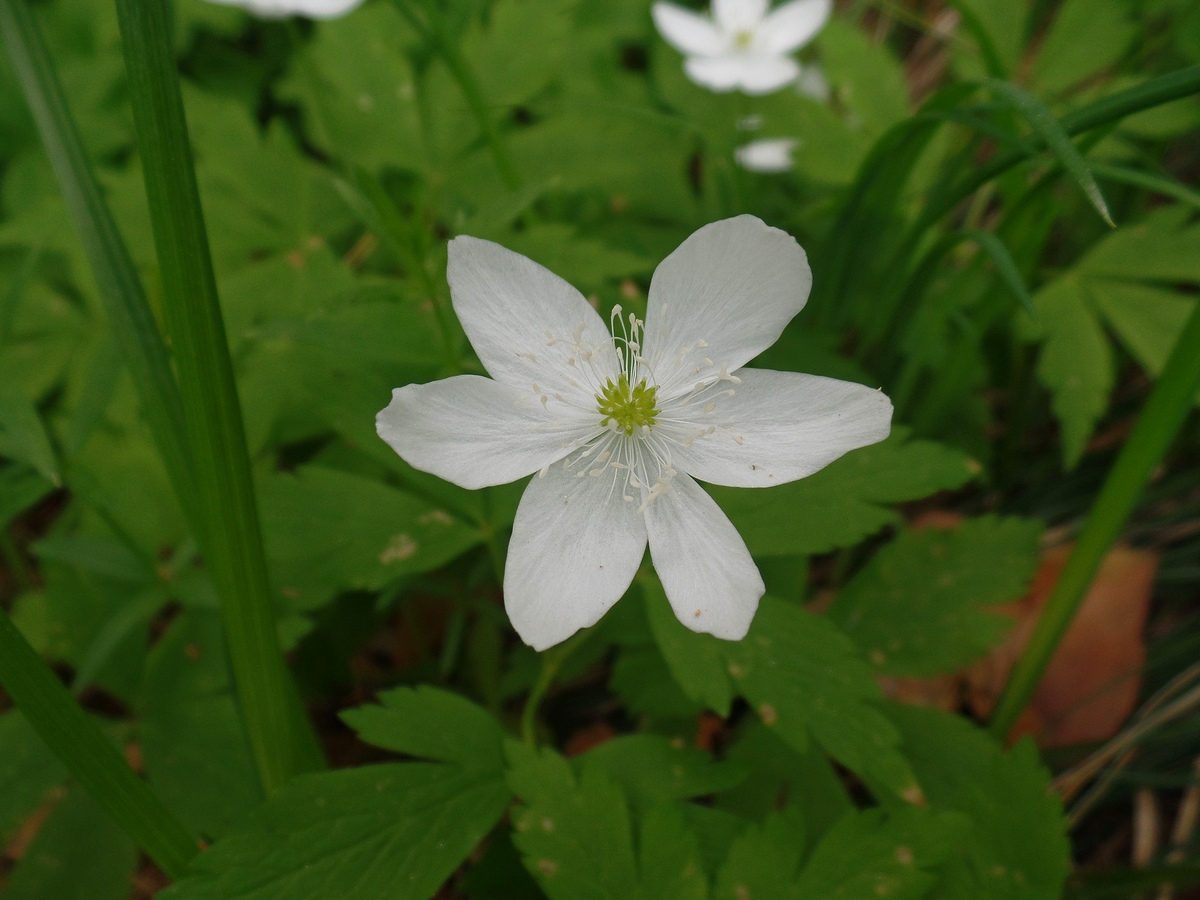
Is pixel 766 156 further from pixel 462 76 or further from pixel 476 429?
pixel 476 429

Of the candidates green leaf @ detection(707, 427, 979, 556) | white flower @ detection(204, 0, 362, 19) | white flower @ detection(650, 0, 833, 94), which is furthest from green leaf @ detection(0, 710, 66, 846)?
white flower @ detection(650, 0, 833, 94)

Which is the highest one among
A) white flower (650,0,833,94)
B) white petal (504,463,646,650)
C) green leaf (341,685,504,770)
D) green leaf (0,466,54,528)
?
white flower (650,0,833,94)

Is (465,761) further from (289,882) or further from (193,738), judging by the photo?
(193,738)

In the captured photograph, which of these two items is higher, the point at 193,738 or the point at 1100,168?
the point at 1100,168

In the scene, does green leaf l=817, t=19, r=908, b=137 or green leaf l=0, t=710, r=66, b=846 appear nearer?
green leaf l=0, t=710, r=66, b=846

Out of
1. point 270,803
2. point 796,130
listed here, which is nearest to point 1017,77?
Answer: point 796,130

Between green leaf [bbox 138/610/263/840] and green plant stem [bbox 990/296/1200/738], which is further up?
green plant stem [bbox 990/296/1200/738]

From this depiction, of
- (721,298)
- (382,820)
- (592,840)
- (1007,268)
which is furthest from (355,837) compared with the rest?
(1007,268)

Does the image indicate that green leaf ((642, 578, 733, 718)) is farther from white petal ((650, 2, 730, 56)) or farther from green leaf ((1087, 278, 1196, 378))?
white petal ((650, 2, 730, 56))
